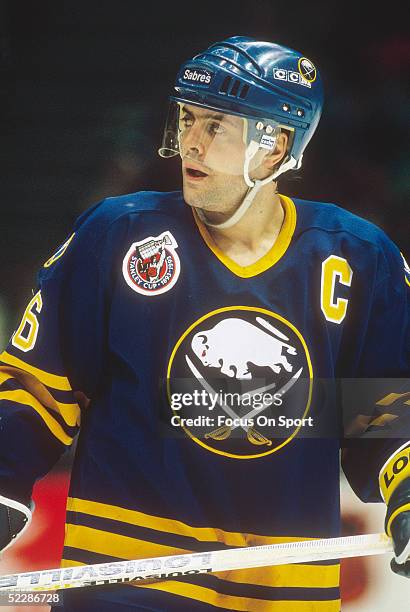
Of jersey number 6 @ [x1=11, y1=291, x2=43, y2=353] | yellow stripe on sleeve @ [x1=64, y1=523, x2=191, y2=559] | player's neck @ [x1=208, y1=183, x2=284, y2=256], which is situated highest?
player's neck @ [x1=208, y1=183, x2=284, y2=256]

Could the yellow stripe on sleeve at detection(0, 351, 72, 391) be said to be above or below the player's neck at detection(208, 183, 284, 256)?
below

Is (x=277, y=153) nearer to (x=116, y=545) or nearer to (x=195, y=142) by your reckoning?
(x=195, y=142)

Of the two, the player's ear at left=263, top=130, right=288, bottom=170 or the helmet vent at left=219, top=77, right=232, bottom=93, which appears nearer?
the helmet vent at left=219, top=77, right=232, bottom=93

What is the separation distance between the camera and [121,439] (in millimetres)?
1894

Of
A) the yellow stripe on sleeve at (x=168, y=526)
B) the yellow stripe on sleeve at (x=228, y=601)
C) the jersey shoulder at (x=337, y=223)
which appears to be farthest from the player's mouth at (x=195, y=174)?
the yellow stripe on sleeve at (x=228, y=601)

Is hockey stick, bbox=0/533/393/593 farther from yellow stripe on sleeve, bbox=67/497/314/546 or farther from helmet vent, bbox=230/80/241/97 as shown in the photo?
helmet vent, bbox=230/80/241/97

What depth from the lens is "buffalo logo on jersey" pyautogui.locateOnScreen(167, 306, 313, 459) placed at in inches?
76.1

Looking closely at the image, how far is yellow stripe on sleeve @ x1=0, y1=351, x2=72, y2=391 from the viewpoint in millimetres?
1881

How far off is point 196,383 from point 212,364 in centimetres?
5

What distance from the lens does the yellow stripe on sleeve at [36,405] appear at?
1867 mm

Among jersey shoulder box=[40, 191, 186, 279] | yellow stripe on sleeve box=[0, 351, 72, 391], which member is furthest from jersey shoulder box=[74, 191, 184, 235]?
yellow stripe on sleeve box=[0, 351, 72, 391]

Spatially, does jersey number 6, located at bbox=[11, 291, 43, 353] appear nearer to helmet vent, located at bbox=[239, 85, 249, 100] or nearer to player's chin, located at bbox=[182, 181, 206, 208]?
player's chin, located at bbox=[182, 181, 206, 208]

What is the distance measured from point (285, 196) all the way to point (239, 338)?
334 millimetres

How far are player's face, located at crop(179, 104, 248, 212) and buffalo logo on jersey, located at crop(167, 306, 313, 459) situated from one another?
24cm
